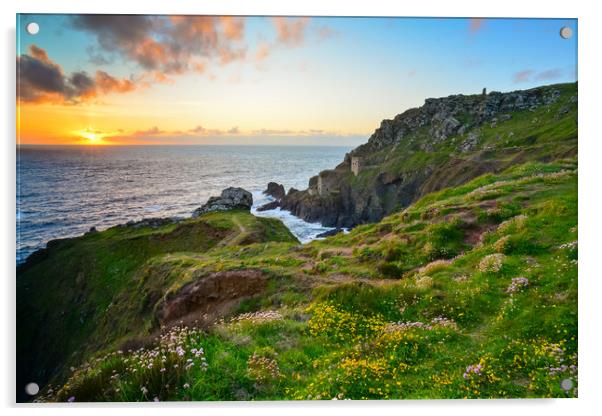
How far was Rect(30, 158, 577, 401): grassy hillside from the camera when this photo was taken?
6.96 meters

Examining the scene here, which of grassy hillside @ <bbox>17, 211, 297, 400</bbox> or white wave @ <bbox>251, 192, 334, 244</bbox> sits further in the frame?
white wave @ <bbox>251, 192, 334, 244</bbox>

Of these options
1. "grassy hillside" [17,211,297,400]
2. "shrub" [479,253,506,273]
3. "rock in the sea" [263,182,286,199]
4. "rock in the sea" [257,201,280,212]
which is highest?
"rock in the sea" [263,182,286,199]

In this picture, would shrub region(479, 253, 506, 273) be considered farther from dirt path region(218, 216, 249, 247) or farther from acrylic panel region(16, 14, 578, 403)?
dirt path region(218, 216, 249, 247)

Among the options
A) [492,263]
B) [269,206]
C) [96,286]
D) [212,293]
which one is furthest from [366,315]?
[96,286]

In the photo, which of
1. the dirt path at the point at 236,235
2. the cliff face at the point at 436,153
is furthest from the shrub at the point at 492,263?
the dirt path at the point at 236,235

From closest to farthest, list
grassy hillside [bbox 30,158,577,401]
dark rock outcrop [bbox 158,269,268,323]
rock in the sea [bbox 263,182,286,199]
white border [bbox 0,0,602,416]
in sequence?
grassy hillside [bbox 30,158,577,401], white border [bbox 0,0,602,416], dark rock outcrop [bbox 158,269,268,323], rock in the sea [bbox 263,182,286,199]

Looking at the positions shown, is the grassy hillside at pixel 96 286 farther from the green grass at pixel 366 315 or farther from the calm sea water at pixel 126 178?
the calm sea water at pixel 126 178

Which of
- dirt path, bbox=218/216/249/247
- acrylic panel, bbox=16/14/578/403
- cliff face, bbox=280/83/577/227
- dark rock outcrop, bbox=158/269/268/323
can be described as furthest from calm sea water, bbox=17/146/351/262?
dirt path, bbox=218/216/249/247

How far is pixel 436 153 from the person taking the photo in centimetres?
2466

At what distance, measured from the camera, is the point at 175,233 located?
21.7m

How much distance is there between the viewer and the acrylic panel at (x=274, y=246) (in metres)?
7.16

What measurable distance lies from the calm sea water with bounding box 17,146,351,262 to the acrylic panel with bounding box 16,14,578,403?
0.20ft

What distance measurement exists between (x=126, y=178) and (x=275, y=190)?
645cm
